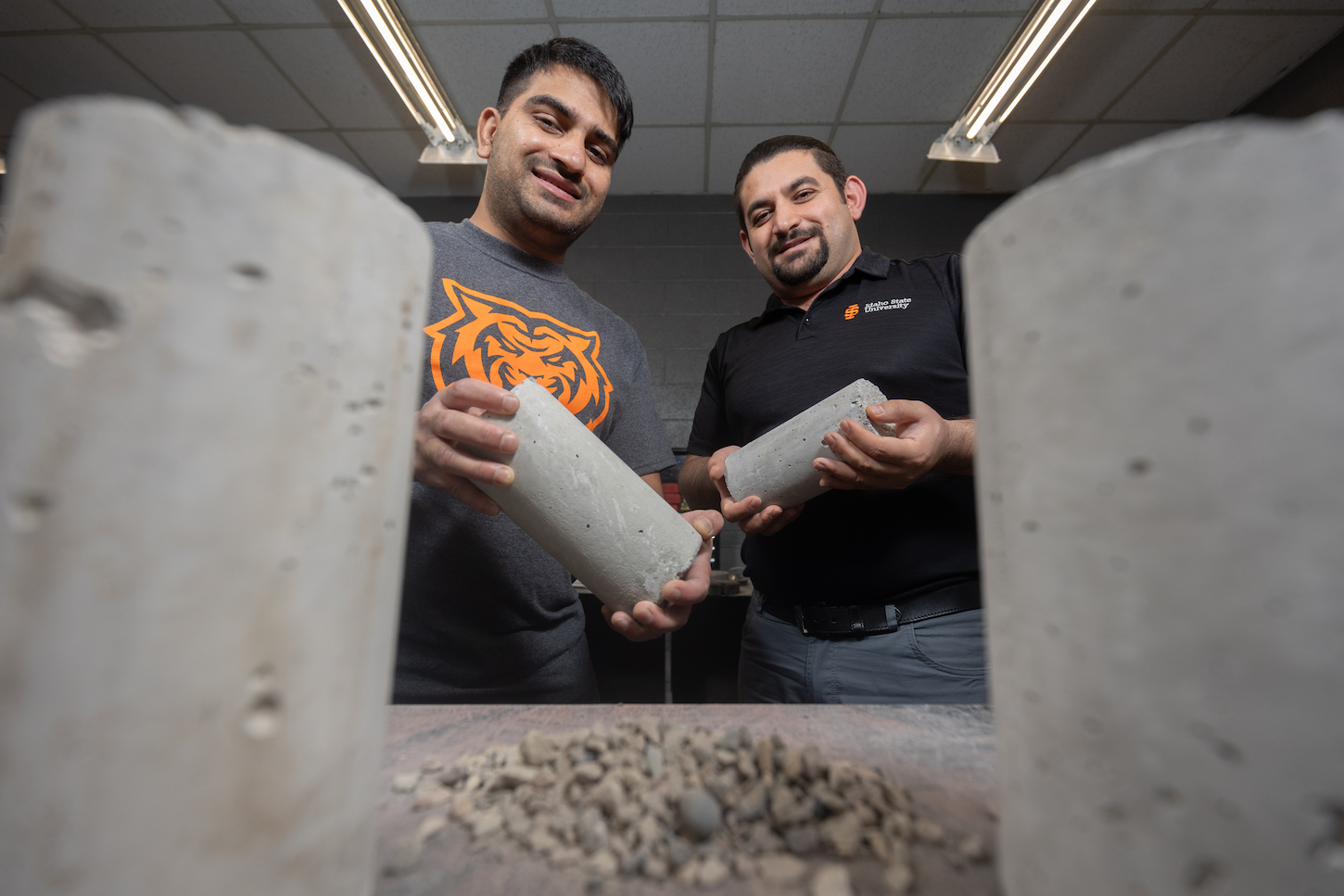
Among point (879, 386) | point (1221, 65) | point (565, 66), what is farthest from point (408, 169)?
point (1221, 65)

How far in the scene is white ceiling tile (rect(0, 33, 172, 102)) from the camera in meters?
2.11

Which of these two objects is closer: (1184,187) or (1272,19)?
(1184,187)

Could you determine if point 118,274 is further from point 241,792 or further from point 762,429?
point 762,429

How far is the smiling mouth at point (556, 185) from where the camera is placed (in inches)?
45.8

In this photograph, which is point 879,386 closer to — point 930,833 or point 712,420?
point 712,420

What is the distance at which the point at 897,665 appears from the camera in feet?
3.45

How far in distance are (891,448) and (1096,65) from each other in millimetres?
2373

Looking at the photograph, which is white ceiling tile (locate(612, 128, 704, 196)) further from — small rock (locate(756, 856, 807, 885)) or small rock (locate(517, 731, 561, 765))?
small rock (locate(756, 856, 807, 885))

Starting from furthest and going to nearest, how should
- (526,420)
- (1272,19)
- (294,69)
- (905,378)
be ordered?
1. (294,69)
2. (1272,19)
3. (905,378)
4. (526,420)

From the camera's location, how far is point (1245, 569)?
247 mm

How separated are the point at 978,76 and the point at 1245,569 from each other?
267 cm

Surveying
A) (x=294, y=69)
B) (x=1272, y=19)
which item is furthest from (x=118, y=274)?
(x=1272, y=19)

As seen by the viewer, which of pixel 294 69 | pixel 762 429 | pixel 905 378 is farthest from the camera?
pixel 294 69

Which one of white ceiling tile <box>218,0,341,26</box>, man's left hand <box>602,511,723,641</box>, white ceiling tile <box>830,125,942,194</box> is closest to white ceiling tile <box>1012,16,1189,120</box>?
white ceiling tile <box>830,125,942,194</box>
